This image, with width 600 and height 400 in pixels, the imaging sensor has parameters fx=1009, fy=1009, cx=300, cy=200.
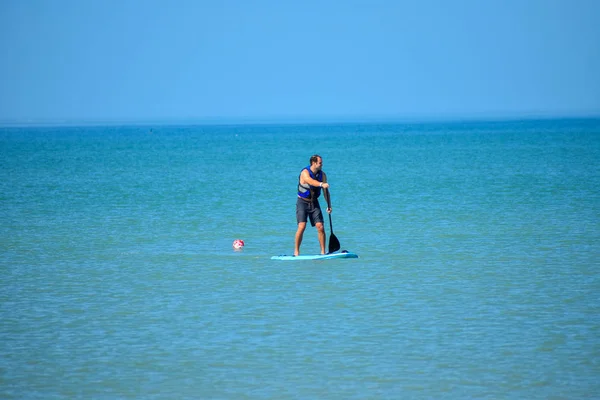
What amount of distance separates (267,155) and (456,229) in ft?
131

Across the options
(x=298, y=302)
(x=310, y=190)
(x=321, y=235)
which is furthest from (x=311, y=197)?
(x=298, y=302)

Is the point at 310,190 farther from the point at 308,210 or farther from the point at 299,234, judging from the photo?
the point at 299,234

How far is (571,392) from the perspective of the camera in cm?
803

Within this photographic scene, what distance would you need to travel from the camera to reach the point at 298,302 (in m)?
11.6

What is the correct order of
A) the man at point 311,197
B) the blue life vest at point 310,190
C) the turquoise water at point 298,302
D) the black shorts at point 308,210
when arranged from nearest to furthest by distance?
the turquoise water at point 298,302, the man at point 311,197, the blue life vest at point 310,190, the black shorts at point 308,210

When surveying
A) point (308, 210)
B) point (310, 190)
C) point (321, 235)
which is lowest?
point (321, 235)

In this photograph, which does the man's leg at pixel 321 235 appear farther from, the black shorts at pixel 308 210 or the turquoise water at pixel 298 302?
the turquoise water at pixel 298 302

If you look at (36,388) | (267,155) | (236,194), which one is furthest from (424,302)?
(267,155)

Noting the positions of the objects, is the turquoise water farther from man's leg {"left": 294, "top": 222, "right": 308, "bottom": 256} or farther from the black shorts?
the black shorts

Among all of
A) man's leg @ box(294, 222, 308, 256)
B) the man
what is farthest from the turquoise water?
the man

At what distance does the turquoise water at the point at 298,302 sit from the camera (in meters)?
8.53

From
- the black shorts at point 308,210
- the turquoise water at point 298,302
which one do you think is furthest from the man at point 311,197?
the turquoise water at point 298,302

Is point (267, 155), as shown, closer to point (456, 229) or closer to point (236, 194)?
point (236, 194)

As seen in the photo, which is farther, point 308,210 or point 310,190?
point 308,210
